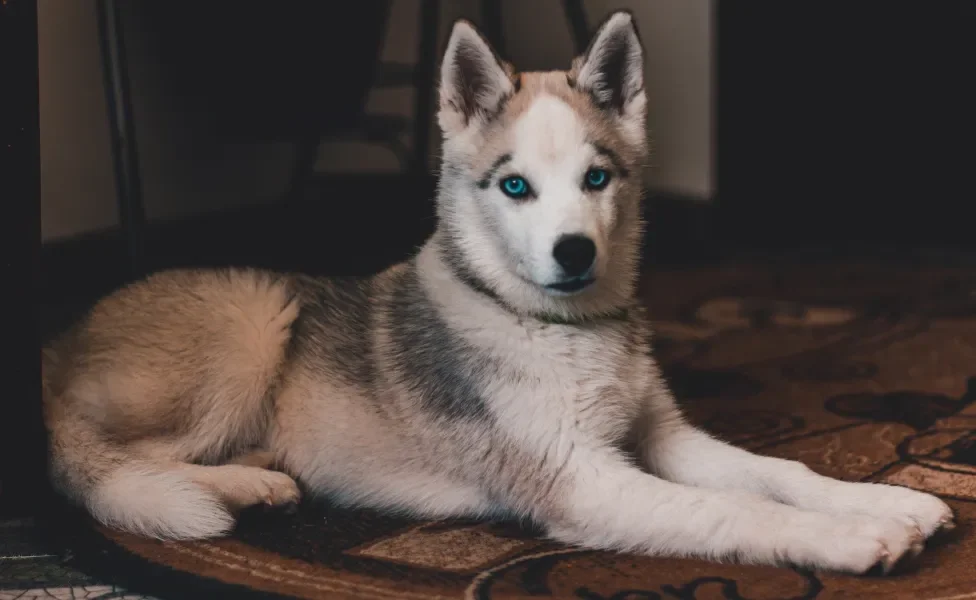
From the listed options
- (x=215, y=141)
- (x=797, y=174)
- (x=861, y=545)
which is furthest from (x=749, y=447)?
(x=797, y=174)

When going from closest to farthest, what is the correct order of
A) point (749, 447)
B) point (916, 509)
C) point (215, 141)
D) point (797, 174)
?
point (916, 509) → point (749, 447) → point (215, 141) → point (797, 174)

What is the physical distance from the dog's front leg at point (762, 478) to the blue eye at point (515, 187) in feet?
1.62

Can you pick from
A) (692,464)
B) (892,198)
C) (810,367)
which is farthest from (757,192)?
(692,464)

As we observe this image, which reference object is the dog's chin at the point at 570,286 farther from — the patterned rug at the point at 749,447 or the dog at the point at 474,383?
the patterned rug at the point at 749,447

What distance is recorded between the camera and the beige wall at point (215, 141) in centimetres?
315

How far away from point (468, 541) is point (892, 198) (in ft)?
11.7

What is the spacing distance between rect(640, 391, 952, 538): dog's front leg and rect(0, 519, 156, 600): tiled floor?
938mm

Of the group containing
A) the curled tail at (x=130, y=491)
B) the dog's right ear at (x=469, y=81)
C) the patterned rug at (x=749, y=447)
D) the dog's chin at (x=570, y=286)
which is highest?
the dog's right ear at (x=469, y=81)

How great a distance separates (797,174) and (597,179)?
3.36m

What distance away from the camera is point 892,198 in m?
4.74

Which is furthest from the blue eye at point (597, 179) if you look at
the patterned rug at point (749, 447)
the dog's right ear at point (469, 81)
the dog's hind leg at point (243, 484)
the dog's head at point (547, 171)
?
the dog's hind leg at point (243, 484)

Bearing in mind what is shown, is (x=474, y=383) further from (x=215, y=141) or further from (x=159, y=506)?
(x=215, y=141)

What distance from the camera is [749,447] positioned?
2.21 meters

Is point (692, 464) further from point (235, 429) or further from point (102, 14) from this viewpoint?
point (102, 14)
